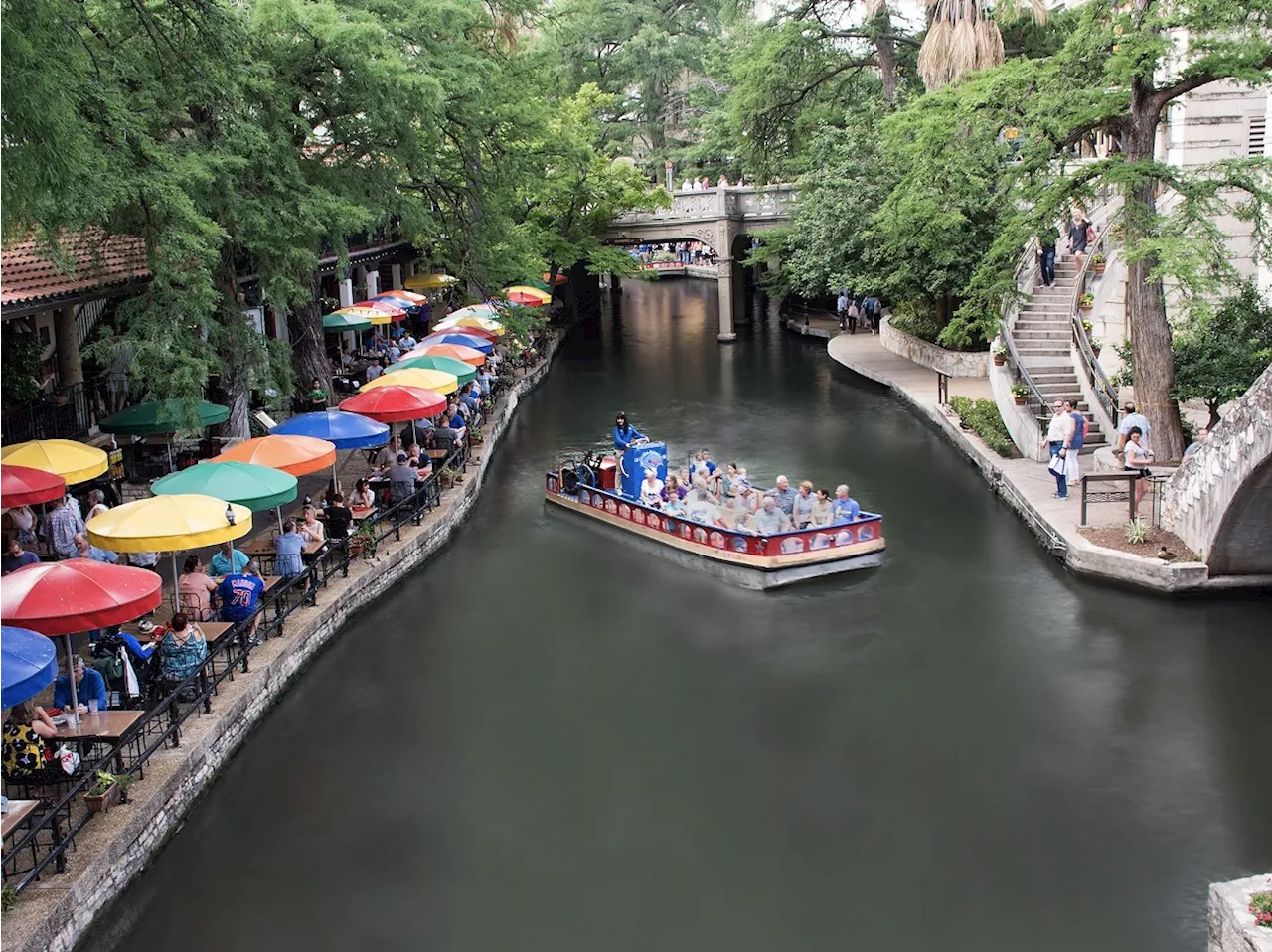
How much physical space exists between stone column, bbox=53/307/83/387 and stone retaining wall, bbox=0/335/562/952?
798cm

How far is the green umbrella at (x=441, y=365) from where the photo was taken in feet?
93.9

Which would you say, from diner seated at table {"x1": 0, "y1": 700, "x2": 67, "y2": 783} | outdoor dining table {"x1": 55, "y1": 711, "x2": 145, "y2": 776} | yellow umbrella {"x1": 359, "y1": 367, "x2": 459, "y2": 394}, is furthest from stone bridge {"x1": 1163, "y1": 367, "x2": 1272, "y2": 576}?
diner seated at table {"x1": 0, "y1": 700, "x2": 67, "y2": 783}

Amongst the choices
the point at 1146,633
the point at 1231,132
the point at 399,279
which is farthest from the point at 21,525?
the point at 399,279

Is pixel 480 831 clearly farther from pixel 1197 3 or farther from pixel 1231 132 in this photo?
pixel 1231 132

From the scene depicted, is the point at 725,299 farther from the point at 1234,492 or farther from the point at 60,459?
the point at 60,459

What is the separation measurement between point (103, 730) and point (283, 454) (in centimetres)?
728

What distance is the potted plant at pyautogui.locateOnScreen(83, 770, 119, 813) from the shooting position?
41.4 ft

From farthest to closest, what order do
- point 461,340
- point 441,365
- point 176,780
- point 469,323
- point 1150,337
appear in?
point 469,323, point 461,340, point 441,365, point 1150,337, point 176,780

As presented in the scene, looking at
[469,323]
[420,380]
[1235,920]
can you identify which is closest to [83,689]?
[1235,920]

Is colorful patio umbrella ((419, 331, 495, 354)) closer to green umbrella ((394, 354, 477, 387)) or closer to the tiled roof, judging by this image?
green umbrella ((394, 354, 477, 387))

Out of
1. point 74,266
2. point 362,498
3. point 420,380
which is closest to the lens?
point 74,266

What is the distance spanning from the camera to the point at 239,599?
17.2 metres

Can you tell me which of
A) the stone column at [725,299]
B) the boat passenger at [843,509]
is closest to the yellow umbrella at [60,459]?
the boat passenger at [843,509]

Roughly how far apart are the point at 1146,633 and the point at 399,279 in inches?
1499
